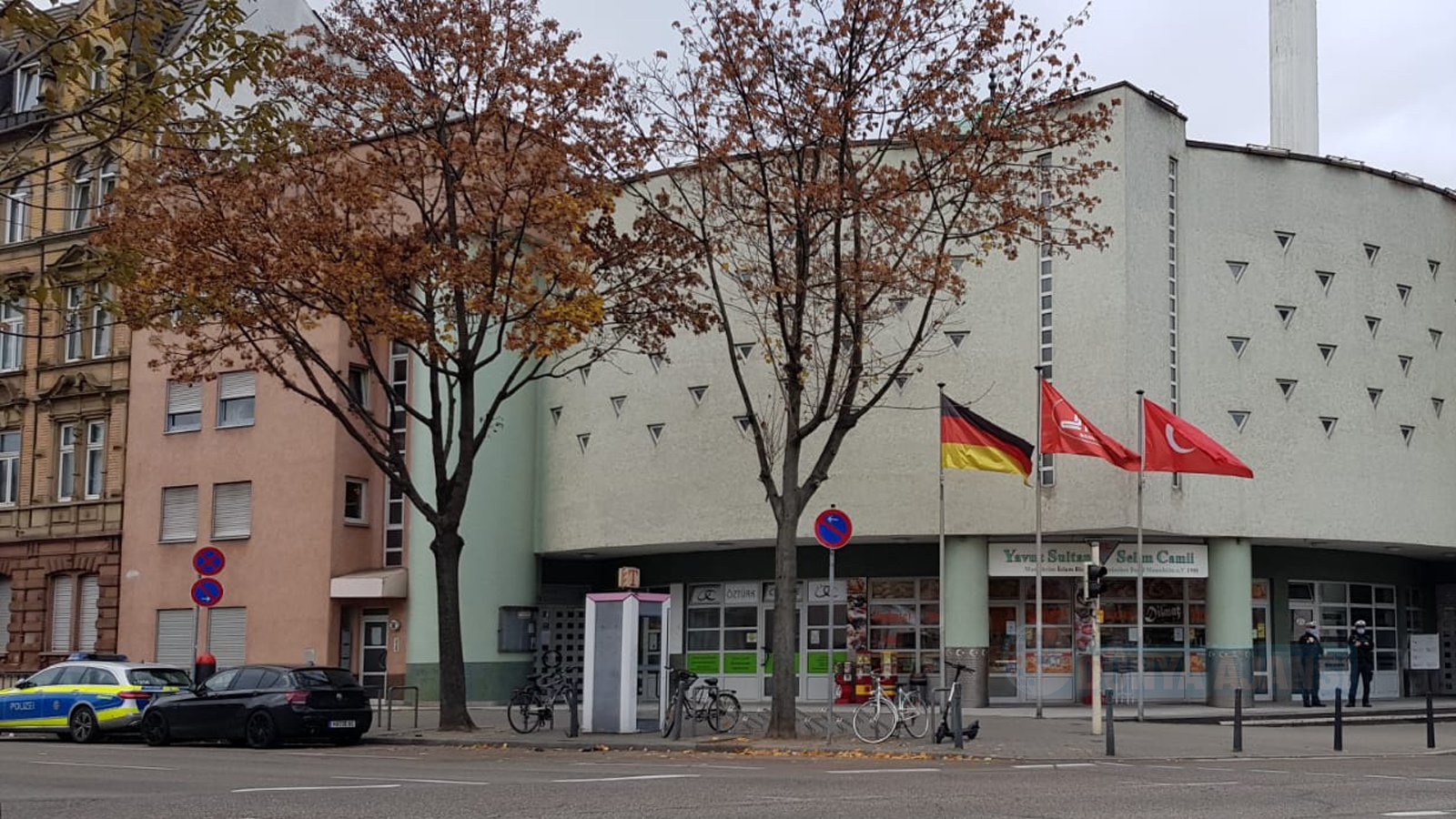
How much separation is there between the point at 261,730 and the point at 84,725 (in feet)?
15.3

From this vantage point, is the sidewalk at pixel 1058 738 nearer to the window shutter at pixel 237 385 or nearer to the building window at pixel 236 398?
the building window at pixel 236 398

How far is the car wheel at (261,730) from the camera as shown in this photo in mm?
25984

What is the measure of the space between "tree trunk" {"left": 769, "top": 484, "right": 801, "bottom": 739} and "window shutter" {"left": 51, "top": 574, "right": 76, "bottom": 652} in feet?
78.0

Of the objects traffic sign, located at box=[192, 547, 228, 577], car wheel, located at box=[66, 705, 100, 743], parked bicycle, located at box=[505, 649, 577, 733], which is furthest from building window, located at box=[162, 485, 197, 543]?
parked bicycle, located at box=[505, 649, 577, 733]

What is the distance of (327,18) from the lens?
1066 inches

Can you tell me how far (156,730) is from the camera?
2731 centimetres

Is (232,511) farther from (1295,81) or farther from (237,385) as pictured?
(1295,81)

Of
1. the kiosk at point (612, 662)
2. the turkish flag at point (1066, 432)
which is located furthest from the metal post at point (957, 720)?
the turkish flag at point (1066, 432)

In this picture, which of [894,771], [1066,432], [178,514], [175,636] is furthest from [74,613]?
[894,771]

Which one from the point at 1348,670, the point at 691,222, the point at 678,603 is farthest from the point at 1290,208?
the point at 678,603

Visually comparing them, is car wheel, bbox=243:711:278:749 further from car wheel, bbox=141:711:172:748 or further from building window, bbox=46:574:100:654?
building window, bbox=46:574:100:654

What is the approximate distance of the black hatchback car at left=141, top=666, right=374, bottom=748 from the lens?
26109 millimetres

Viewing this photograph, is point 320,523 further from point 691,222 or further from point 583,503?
point 691,222

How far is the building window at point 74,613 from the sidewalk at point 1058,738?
12.7 metres
